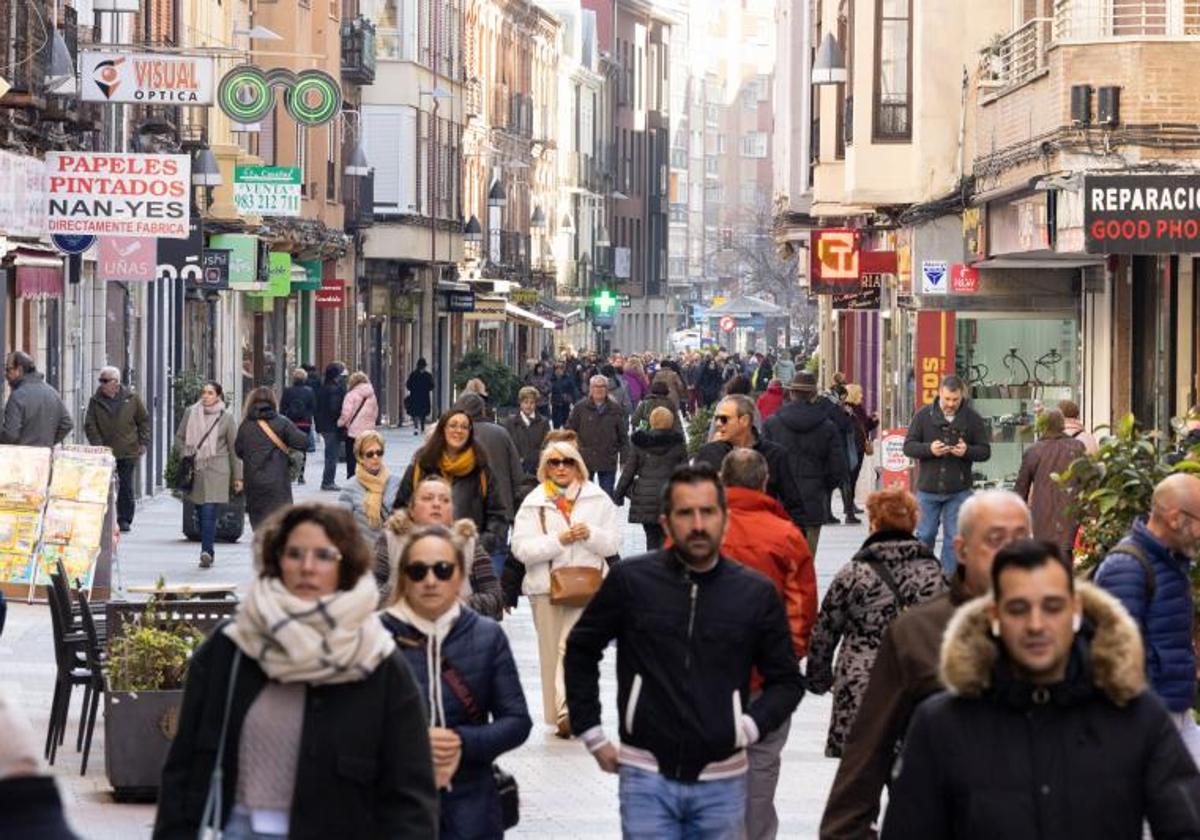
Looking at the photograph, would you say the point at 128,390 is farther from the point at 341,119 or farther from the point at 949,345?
the point at 341,119

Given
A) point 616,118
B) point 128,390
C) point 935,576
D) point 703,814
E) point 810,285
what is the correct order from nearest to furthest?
point 703,814 < point 935,576 < point 128,390 < point 810,285 < point 616,118

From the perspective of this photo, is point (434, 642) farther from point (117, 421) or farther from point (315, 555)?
point (117, 421)

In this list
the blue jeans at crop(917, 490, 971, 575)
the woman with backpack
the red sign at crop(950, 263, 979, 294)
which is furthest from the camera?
the red sign at crop(950, 263, 979, 294)

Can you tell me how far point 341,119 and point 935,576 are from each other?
54515 mm

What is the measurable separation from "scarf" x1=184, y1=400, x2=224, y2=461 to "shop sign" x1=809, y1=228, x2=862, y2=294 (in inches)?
696

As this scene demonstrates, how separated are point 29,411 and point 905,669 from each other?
1811 centimetres

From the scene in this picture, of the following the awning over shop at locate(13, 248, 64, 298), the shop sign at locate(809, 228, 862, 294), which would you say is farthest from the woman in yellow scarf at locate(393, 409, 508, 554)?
the shop sign at locate(809, 228, 862, 294)

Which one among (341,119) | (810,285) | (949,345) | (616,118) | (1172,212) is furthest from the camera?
(616,118)

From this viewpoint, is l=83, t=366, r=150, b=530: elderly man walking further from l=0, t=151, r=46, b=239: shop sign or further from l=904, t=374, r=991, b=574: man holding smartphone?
l=904, t=374, r=991, b=574: man holding smartphone

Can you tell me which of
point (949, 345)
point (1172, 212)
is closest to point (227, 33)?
point (949, 345)

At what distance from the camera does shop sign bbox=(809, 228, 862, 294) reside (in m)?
43.7

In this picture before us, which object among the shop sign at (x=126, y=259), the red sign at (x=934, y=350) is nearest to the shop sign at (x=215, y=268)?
the shop sign at (x=126, y=259)

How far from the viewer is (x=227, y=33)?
4953cm

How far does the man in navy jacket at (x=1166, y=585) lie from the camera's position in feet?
33.9
